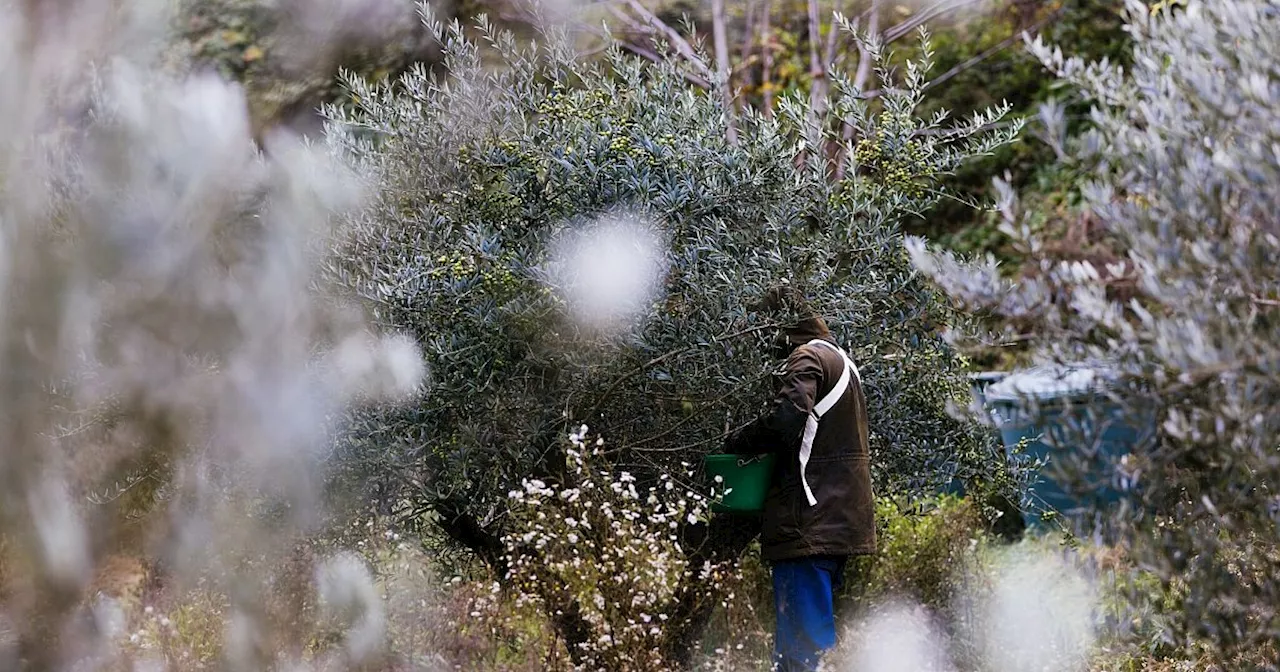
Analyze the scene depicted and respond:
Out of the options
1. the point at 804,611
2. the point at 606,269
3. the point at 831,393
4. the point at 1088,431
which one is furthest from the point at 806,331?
the point at 1088,431

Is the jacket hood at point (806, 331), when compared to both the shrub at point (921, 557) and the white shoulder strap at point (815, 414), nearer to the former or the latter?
the white shoulder strap at point (815, 414)

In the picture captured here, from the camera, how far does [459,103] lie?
4.71m

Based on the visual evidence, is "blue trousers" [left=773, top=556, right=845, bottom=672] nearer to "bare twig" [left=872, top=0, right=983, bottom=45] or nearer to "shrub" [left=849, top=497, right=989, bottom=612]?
"shrub" [left=849, top=497, right=989, bottom=612]

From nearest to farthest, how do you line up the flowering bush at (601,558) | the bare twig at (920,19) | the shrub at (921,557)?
1. the flowering bush at (601,558)
2. the shrub at (921,557)
3. the bare twig at (920,19)

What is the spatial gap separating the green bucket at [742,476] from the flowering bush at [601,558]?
0.30ft

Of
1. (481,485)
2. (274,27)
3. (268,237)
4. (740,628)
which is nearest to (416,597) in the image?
(481,485)

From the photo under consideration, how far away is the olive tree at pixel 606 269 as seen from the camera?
14.2 ft

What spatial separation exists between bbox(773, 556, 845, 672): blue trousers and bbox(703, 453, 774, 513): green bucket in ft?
0.89

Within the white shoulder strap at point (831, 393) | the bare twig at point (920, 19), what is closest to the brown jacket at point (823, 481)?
the white shoulder strap at point (831, 393)

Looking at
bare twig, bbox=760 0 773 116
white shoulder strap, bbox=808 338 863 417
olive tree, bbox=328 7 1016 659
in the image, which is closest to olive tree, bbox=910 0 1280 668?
white shoulder strap, bbox=808 338 863 417

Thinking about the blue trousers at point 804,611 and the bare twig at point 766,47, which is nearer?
the blue trousers at point 804,611

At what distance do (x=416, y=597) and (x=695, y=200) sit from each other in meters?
1.90

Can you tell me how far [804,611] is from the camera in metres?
4.42

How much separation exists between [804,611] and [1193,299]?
2264mm
